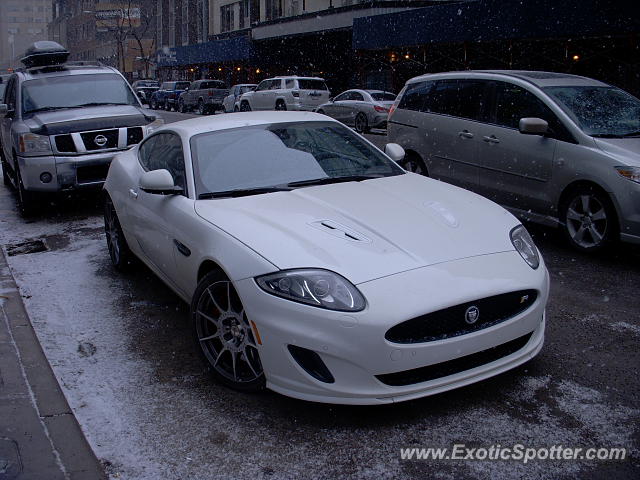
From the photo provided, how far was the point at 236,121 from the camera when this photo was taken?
548 cm

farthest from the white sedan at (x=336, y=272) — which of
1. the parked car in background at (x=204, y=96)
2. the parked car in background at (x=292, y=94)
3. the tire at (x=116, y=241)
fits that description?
the parked car in background at (x=204, y=96)

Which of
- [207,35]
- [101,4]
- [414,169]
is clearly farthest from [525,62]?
[101,4]

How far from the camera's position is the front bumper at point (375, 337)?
3.40m

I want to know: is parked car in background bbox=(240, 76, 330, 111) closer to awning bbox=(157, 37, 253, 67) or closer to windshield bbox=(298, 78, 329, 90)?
windshield bbox=(298, 78, 329, 90)

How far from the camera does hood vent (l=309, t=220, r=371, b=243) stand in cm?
390

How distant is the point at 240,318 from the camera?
12.6 ft

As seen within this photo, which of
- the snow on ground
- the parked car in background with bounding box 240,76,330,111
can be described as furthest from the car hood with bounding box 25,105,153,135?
the parked car in background with bounding box 240,76,330,111

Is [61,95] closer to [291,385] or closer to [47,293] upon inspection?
[47,293]

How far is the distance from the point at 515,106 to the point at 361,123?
51.6 ft

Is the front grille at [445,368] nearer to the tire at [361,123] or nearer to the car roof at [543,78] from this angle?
the car roof at [543,78]

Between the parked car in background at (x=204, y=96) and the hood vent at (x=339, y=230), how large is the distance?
35103 millimetres

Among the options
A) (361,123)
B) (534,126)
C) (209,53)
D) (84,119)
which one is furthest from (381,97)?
(209,53)

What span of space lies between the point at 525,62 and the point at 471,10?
2719 mm

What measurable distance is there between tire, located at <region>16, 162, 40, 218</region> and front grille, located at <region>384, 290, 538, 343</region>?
275 inches
